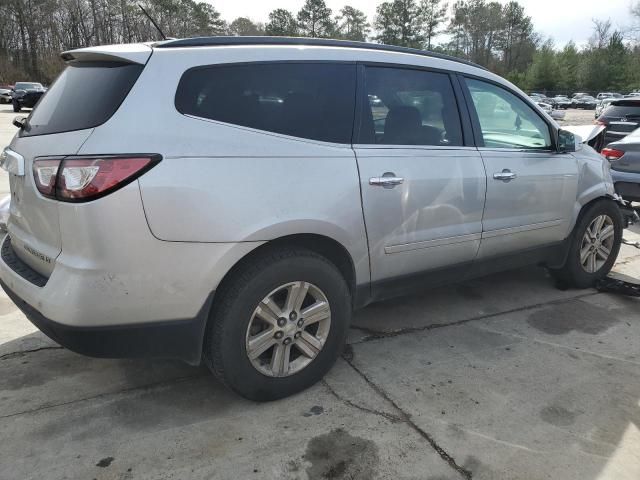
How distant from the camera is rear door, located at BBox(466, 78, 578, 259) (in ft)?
11.7

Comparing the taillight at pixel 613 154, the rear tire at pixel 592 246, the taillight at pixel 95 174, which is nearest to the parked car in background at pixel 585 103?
the taillight at pixel 613 154

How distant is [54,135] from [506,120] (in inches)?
117

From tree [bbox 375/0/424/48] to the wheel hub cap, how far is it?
283 feet

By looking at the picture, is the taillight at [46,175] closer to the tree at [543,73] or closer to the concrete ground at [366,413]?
the concrete ground at [366,413]

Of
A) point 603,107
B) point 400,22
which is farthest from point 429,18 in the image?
point 603,107

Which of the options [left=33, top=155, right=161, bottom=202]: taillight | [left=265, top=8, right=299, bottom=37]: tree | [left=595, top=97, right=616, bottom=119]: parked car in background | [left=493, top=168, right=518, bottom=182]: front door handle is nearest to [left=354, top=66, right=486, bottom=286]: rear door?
[left=493, top=168, right=518, bottom=182]: front door handle

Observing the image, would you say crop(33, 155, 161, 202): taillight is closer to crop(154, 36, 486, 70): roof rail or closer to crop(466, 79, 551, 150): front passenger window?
crop(154, 36, 486, 70): roof rail

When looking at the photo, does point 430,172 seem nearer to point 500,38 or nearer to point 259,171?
point 259,171

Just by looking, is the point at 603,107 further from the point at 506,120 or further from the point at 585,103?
the point at 585,103

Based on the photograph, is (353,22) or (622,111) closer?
(622,111)

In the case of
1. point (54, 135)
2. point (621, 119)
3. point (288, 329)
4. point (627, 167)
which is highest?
point (54, 135)

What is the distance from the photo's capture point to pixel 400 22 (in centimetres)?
8306

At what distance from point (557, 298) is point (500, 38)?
9889 cm

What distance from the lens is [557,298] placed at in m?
4.38
